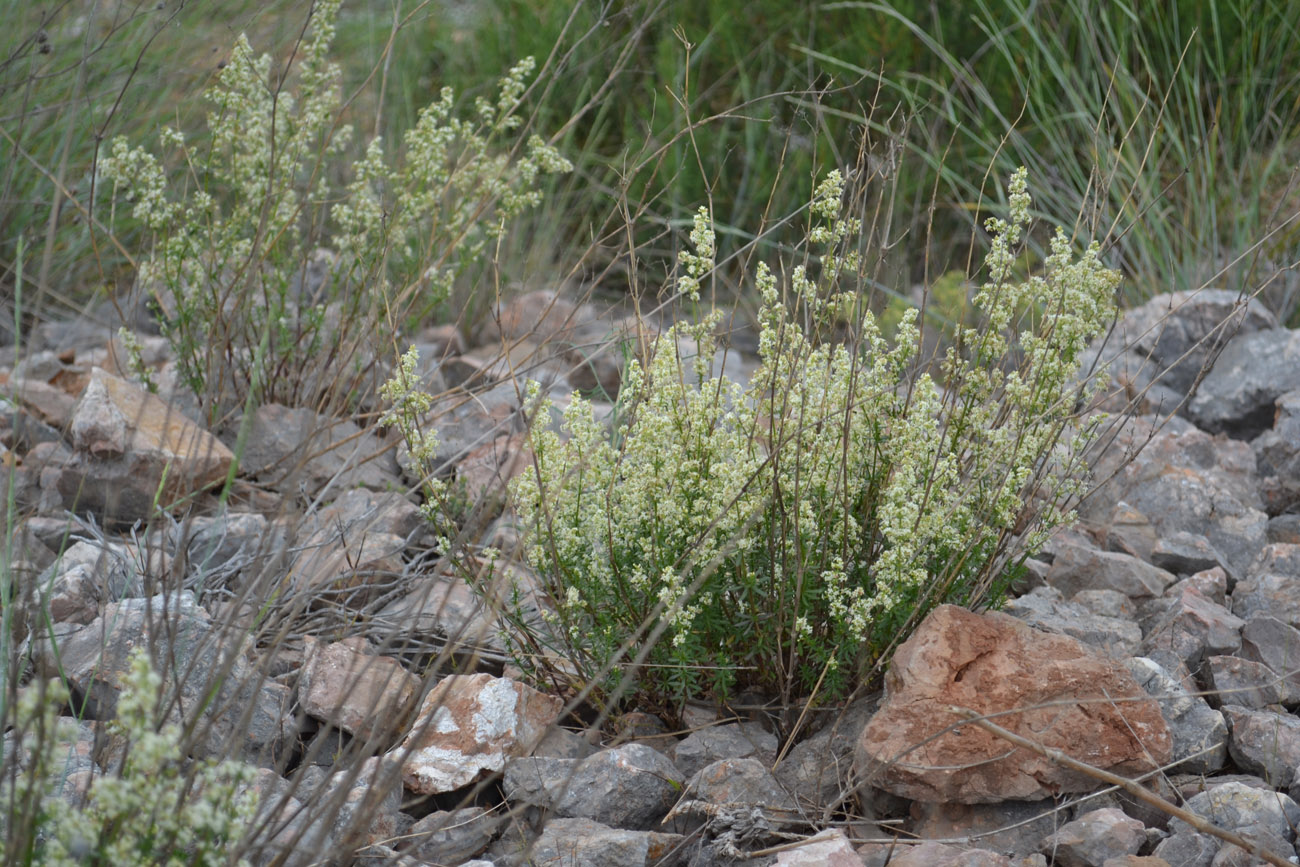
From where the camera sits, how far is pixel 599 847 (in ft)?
6.34

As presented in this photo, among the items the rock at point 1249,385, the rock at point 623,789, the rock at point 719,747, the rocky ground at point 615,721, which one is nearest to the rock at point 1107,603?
the rocky ground at point 615,721

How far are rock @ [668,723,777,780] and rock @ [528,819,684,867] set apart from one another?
0.80ft

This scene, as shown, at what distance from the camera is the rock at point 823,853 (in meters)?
1.87

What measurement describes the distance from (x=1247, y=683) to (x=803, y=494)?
988 mm

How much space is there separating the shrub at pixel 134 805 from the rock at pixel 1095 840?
4.14 feet

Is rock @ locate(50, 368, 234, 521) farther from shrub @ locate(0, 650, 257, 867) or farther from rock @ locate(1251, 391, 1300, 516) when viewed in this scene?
rock @ locate(1251, 391, 1300, 516)

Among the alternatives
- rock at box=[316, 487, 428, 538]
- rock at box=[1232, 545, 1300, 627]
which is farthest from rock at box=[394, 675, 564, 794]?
rock at box=[1232, 545, 1300, 627]

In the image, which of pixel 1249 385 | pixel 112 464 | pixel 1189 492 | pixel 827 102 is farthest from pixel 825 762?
pixel 827 102

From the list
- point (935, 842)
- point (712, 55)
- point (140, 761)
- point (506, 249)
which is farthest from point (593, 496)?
point (712, 55)

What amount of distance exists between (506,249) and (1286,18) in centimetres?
344

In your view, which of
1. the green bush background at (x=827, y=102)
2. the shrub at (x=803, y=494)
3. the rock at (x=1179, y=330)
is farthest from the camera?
the green bush background at (x=827, y=102)

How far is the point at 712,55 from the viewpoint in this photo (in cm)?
651

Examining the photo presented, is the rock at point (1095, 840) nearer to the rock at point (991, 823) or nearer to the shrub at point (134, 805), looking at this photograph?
the rock at point (991, 823)

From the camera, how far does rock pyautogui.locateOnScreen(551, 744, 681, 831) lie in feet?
6.84
